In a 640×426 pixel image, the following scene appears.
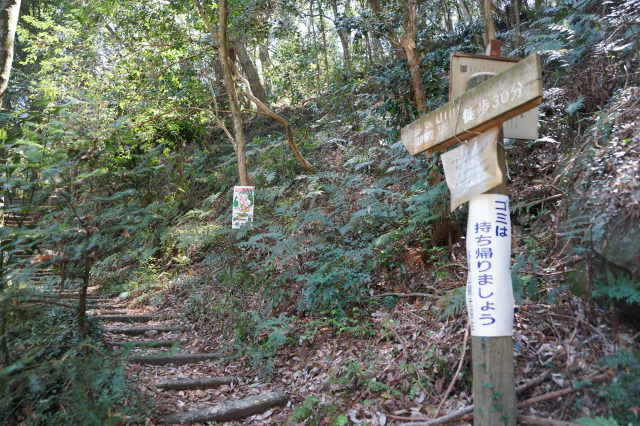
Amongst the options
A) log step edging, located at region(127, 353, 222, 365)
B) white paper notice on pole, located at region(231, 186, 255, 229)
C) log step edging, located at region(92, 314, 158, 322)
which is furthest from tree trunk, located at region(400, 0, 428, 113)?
log step edging, located at region(92, 314, 158, 322)

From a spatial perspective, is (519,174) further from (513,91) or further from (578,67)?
(513,91)

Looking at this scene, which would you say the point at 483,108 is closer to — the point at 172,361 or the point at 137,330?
the point at 172,361

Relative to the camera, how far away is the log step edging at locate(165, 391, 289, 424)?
11.8 feet

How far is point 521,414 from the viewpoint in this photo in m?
2.72

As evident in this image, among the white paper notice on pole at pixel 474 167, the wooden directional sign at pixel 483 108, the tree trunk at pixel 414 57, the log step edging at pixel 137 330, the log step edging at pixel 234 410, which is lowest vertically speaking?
the log step edging at pixel 234 410

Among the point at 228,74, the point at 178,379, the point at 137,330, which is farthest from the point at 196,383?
the point at 228,74

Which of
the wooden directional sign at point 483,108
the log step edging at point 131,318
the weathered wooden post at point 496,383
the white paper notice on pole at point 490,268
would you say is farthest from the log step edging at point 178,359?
the wooden directional sign at point 483,108

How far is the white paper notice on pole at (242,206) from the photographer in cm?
722

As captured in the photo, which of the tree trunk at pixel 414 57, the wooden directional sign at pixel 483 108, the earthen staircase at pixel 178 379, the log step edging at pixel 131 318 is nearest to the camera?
the wooden directional sign at pixel 483 108

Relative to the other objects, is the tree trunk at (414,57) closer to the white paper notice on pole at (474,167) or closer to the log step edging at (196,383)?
the white paper notice on pole at (474,167)

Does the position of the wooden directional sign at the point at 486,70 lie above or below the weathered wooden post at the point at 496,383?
above

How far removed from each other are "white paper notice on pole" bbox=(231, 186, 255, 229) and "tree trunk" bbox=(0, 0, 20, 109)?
141 inches

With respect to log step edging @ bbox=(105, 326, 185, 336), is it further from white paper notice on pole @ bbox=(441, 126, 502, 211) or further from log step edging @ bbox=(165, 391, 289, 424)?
white paper notice on pole @ bbox=(441, 126, 502, 211)

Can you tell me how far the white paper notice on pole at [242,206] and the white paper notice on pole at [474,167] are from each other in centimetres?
481
